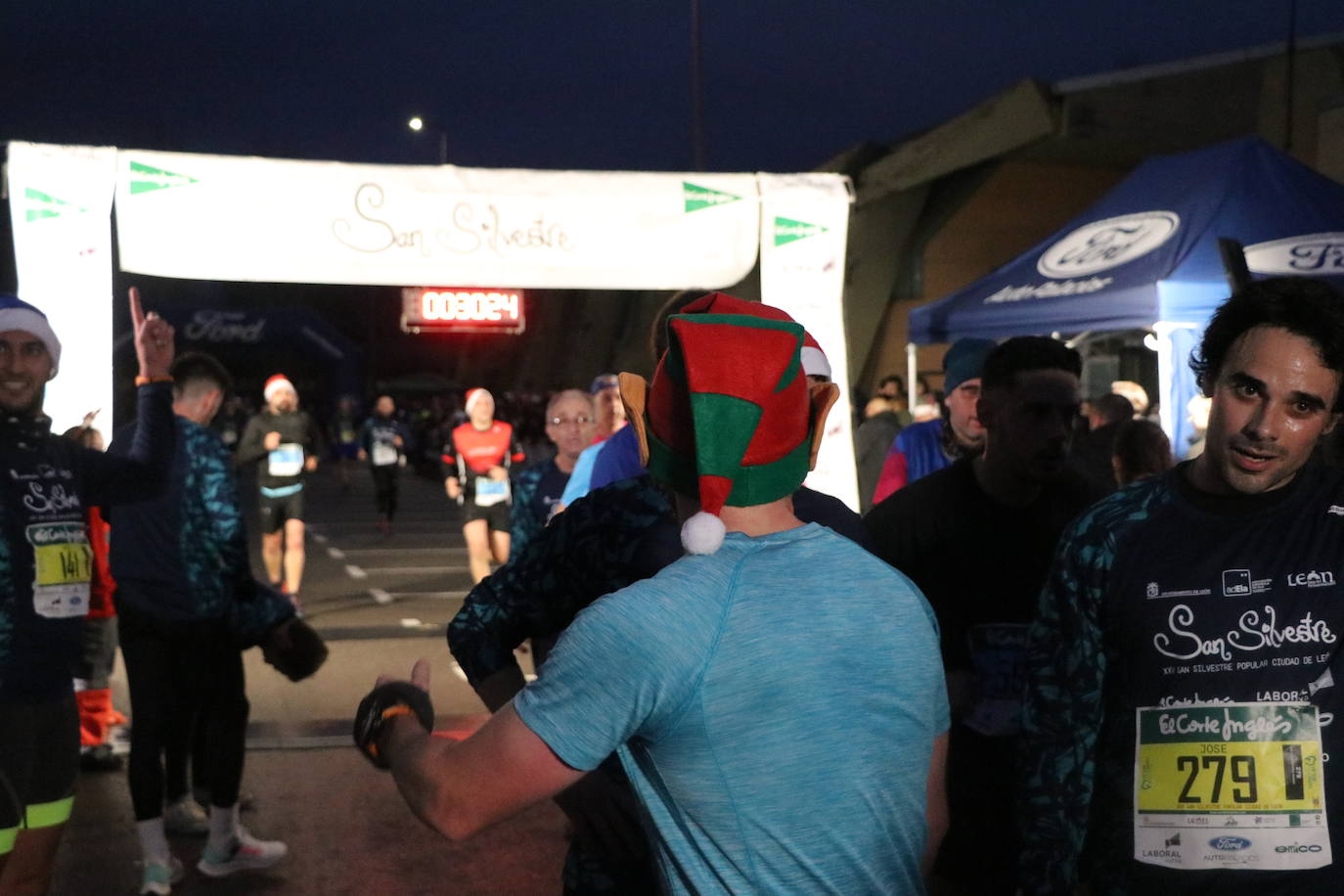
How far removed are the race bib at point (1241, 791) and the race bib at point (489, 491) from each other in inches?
377

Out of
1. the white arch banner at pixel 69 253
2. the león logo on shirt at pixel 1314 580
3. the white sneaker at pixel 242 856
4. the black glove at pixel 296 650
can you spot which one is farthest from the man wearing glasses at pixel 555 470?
the león logo on shirt at pixel 1314 580

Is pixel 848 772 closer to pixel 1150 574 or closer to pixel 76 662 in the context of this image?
pixel 1150 574

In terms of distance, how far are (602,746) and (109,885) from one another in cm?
453

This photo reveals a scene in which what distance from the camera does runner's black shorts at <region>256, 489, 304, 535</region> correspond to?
12.0m

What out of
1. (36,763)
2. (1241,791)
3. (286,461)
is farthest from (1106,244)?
(36,763)

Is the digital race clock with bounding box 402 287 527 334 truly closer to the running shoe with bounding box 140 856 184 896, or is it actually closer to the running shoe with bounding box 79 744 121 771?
the running shoe with bounding box 79 744 121 771

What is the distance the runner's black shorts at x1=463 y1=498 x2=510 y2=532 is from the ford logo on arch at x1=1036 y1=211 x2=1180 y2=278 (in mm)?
5027

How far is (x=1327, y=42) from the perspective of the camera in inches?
680

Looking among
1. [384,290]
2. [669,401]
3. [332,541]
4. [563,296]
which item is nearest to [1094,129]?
[332,541]

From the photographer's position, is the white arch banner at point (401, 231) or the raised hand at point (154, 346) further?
the white arch banner at point (401, 231)

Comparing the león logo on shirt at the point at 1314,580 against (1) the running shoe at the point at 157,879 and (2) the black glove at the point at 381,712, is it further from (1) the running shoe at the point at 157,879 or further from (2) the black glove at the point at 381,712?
(1) the running shoe at the point at 157,879

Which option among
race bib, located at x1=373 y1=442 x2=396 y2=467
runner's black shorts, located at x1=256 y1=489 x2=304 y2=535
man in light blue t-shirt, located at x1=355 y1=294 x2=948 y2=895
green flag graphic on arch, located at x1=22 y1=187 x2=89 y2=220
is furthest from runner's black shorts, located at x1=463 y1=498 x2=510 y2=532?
man in light blue t-shirt, located at x1=355 y1=294 x2=948 y2=895

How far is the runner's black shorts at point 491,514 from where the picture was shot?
1176 centimetres

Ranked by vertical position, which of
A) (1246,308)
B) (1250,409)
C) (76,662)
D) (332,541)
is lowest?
(332,541)
